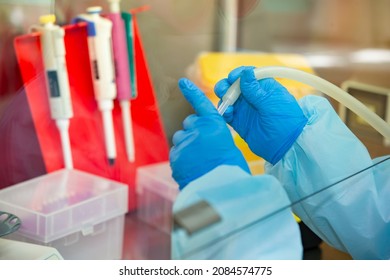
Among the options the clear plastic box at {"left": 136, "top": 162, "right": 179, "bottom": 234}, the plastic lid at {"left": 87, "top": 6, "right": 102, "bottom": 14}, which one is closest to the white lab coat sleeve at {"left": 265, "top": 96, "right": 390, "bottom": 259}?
the clear plastic box at {"left": 136, "top": 162, "right": 179, "bottom": 234}

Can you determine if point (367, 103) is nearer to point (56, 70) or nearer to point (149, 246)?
point (149, 246)

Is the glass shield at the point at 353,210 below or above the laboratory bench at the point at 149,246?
above

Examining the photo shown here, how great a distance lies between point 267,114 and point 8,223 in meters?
0.49

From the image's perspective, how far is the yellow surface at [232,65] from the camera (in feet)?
3.44

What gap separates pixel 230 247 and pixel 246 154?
23 centimetres

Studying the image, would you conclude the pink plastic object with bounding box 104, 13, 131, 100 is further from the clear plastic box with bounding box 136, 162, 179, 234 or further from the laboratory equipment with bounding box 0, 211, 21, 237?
the laboratory equipment with bounding box 0, 211, 21, 237

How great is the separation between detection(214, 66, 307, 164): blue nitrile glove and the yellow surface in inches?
2.6

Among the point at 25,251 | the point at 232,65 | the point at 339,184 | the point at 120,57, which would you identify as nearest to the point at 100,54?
the point at 120,57

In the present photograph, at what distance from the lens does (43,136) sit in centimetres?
111

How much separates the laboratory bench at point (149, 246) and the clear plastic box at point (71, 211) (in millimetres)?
21

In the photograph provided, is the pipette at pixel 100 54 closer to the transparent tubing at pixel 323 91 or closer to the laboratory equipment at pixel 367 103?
the transparent tubing at pixel 323 91

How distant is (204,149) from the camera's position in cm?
79

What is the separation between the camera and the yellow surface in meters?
1.05

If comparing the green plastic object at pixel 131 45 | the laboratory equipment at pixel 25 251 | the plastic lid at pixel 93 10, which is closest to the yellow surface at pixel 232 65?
the green plastic object at pixel 131 45
